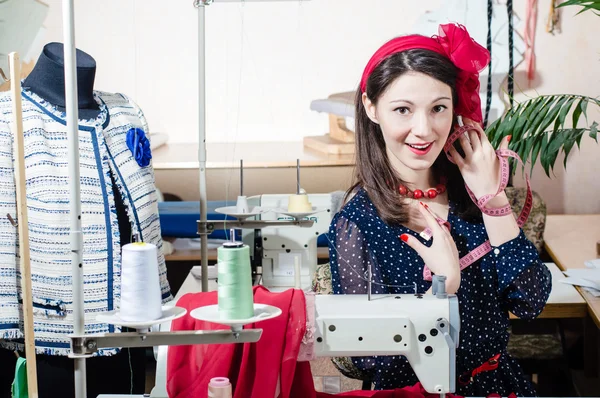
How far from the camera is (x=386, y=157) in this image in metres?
1.91

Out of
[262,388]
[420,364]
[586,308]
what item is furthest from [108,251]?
[586,308]

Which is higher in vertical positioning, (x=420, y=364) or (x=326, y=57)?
(x=326, y=57)

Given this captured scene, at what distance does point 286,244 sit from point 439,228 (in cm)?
119

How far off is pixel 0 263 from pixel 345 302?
0.82 m

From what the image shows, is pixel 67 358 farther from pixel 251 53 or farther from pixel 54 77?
pixel 251 53

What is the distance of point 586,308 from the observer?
108 inches

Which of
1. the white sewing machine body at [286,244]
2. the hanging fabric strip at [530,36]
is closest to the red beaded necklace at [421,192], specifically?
the white sewing machine body at [286,244]

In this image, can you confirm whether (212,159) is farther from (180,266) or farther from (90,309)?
(90,309)

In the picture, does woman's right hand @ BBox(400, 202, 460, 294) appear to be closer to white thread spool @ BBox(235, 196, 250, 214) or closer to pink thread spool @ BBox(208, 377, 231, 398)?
pink thread spool @ BBox(208, 377, 231, 398)

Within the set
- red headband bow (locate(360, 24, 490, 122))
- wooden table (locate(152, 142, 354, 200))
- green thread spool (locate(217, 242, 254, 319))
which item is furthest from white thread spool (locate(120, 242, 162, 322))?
wooden table (locate(152, 142, 354, 200))

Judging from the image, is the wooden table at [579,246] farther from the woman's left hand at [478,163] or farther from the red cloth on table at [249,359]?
the red cloth on table at [249,359]

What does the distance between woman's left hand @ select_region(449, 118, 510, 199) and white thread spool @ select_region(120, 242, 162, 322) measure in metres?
0.75

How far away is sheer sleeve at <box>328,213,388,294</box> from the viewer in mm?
1762

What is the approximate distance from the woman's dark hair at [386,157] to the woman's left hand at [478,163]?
0.07 meters
